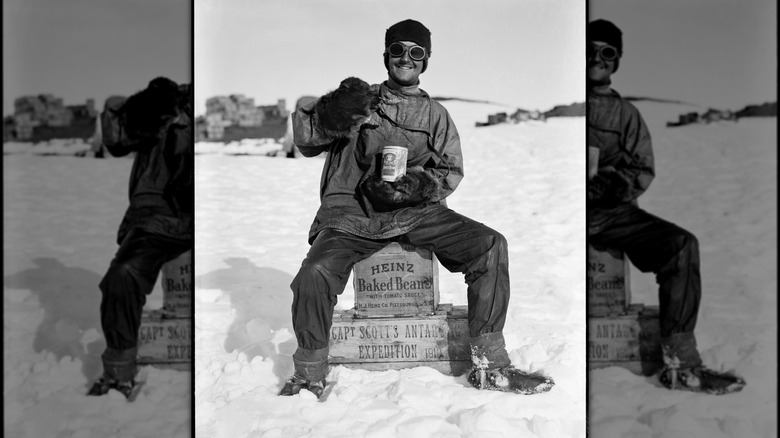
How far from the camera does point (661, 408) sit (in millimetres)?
3652

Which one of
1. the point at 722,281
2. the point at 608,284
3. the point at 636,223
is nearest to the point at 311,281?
the point at 608,284

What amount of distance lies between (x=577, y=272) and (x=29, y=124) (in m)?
2.65

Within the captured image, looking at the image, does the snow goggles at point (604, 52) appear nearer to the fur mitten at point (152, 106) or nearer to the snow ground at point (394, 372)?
the snow ground at point (394, 372)

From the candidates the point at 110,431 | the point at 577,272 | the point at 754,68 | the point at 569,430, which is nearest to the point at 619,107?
the point at 754,68

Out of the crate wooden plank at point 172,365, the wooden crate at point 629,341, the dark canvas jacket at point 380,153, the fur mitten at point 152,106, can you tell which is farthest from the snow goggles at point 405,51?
the crate wooden plank at point 172,365

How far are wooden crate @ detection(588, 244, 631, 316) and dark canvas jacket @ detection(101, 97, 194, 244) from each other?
1713 millimetres

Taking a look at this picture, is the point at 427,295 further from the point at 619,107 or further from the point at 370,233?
the point at 619,107

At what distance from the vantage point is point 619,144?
3939 millimetres

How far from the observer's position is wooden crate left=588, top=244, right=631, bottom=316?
3.87 meters

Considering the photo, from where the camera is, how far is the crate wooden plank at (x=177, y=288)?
3.80 metres

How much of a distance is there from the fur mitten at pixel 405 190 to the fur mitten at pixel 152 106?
2.89 ft

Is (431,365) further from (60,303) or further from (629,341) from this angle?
(60,303)

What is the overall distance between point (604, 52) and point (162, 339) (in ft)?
7.18

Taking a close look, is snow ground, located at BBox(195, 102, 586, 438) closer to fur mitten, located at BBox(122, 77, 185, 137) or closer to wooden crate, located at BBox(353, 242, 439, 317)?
wooden crate, located at BBox(353, 242, 439, 317)
